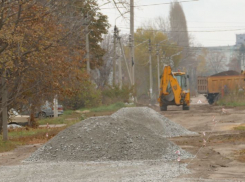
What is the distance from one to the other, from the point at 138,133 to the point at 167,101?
2652 cm

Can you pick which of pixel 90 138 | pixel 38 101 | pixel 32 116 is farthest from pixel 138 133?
pixel 32 116

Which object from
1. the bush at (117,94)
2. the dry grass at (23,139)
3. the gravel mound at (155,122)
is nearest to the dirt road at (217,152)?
the gravel mound at (155,122)

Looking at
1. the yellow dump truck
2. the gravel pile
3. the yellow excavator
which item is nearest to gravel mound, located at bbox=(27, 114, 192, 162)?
the gravel pile

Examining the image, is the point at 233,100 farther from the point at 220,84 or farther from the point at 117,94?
the point at 117,94

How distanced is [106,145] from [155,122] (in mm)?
9216

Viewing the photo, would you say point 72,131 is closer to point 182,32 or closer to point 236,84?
point 236,84

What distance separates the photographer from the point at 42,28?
21625 millimetres

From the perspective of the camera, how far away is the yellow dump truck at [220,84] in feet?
169

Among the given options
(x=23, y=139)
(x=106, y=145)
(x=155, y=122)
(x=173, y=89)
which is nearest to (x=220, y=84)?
(x=173, y=89)

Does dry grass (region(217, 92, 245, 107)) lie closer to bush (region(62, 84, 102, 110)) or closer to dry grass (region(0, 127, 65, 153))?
bush (region(62, 84, 102, 110))

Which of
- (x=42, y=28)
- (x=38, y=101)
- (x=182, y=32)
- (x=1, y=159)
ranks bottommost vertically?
(x=1, y=159)

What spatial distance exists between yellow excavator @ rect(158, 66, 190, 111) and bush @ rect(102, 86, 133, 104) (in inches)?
232

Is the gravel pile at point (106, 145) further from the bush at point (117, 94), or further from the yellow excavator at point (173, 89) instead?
the bush at point (117, 94)

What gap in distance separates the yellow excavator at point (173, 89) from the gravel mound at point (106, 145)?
2395cm
